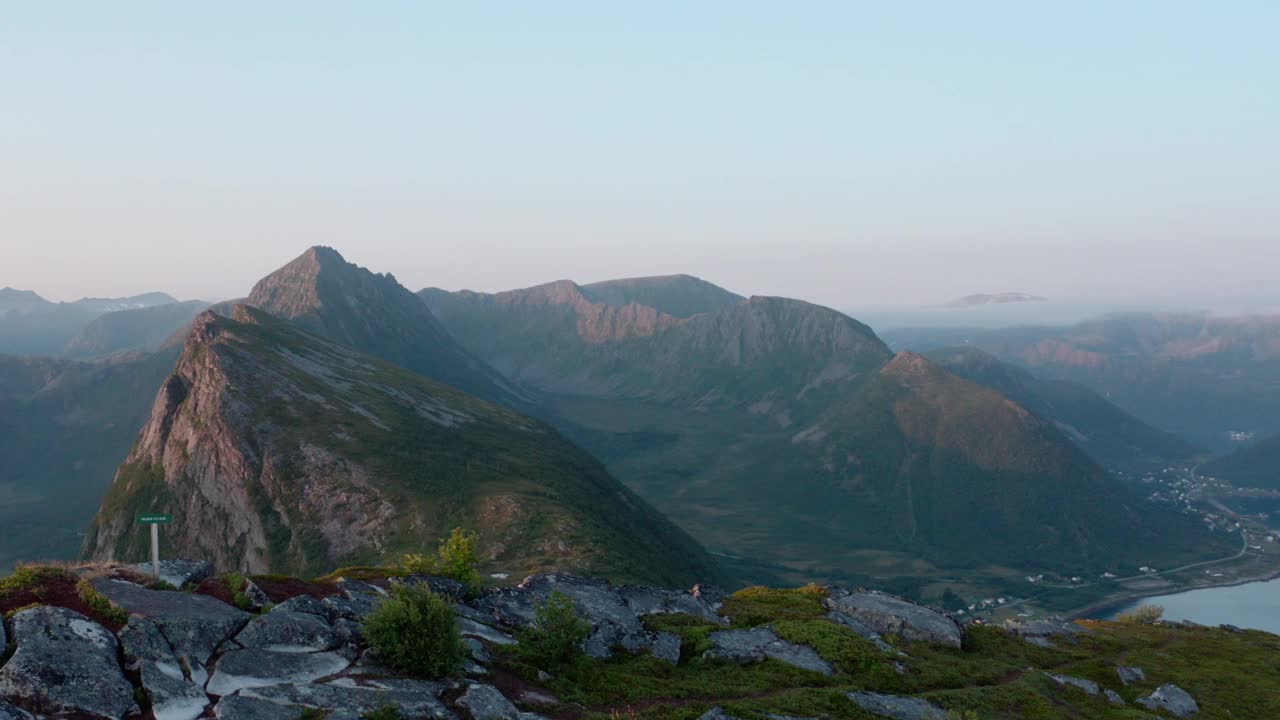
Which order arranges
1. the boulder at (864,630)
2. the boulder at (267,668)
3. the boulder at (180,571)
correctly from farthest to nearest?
the boulder at (864,630) → the boulder at (180,571) → the boulder at (267,668)

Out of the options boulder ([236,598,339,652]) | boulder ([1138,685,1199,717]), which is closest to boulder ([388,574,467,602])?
boulder ([236,598,339,652])

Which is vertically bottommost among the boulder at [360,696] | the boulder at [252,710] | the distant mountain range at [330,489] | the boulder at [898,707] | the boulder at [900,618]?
the distant mountain range at [330,489]

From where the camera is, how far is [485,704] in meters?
26.9

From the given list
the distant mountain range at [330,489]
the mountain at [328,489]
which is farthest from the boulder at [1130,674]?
the mountain at [328,489]

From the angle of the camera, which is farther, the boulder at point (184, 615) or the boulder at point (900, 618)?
the boulder at point (900, 618)

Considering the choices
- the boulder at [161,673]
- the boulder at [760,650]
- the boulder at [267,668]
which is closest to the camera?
the boulder at [161,673]

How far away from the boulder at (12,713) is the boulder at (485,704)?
12269mm

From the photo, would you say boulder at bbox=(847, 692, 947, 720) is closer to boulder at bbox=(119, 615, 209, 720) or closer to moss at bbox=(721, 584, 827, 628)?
moss at bbox=(721, 584, 827, 628)

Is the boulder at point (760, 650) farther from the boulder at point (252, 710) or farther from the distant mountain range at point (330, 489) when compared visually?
the distant mountain range at point (330, 489)

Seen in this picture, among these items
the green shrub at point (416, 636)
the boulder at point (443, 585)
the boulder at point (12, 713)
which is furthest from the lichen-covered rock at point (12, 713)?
the boulder at point (443, 585)

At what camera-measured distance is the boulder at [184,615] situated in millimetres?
26719

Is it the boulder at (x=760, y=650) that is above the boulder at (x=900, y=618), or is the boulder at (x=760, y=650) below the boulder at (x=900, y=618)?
above

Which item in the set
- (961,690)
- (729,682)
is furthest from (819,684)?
(961,690)

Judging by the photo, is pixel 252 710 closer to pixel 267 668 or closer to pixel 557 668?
pixel 267 668
